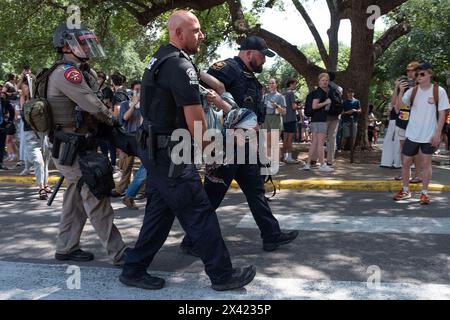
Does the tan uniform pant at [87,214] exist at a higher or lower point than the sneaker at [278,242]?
higher

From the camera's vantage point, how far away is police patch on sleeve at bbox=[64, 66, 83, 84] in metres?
4.03

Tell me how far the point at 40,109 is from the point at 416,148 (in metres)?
4.84

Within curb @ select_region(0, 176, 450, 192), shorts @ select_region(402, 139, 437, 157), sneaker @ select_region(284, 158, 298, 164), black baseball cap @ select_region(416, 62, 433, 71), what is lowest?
curb @ select_region(0, 176, 450, 192)

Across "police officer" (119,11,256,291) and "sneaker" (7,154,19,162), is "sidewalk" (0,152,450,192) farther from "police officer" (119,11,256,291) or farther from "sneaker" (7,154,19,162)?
"police officer" (119,11,256,291)

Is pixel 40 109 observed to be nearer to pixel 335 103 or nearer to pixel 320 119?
pixel 320 119

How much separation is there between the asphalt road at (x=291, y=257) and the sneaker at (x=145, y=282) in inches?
2.0

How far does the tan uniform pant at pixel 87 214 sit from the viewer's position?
4.18 metres

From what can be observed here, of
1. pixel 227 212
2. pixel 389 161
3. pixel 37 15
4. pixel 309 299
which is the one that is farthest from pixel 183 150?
pixel 37 15

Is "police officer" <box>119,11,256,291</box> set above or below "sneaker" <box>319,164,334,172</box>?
above

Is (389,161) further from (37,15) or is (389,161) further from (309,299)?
(37,15)

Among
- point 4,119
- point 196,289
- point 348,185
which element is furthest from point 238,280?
point 4,119

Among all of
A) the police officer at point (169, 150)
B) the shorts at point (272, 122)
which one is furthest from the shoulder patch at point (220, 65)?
the shorts at point (272, 122)

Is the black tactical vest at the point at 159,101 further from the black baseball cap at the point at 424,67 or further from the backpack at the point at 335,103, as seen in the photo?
the backpack at the point at 335,103

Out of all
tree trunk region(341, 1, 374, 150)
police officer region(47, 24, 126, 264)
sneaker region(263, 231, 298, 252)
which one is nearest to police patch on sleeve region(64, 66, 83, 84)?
police officer region(47, 24, 126, 264)
